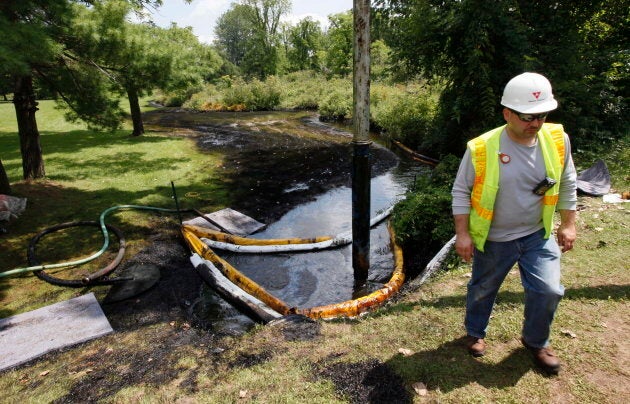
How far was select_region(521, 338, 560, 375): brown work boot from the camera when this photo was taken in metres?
2.73

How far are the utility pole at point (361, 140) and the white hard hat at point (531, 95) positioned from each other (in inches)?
96.4

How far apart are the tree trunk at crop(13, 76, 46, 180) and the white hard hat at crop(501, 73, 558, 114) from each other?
9.62m

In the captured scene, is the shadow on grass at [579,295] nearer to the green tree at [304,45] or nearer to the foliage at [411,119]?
the foliage at [411,119]

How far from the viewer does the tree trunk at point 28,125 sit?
27.9 feet

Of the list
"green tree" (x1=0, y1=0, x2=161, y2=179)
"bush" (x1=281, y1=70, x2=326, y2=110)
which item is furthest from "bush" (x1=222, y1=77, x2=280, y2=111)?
"green tree" (x1=0, y1=0, x2=161, y2=179)

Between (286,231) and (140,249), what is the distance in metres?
2.86

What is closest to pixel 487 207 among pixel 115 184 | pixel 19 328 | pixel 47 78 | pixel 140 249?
pixel 19 328

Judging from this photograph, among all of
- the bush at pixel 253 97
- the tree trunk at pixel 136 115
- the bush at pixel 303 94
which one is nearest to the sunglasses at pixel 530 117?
the tree trunk at pixel 136 115

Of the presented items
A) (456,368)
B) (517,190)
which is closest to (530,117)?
(517,190)

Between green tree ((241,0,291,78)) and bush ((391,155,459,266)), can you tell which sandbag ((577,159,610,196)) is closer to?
bush ((391,155,459,266))

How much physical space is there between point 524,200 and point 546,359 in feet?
4.03

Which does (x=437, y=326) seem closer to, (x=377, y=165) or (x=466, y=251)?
(x=466, y=251)

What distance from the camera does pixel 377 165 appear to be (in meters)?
13.6

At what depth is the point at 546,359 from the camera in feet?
9.04
